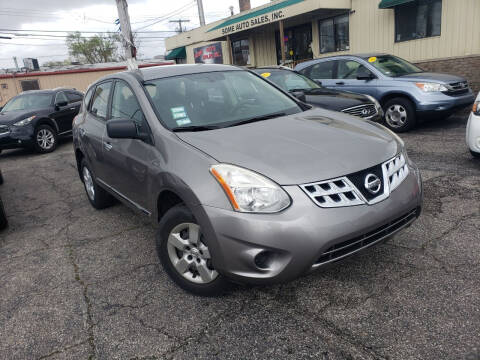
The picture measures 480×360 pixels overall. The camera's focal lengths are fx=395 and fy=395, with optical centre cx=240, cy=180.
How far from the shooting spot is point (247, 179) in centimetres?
238

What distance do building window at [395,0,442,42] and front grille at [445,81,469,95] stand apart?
17.6ft

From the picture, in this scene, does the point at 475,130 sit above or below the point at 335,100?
below

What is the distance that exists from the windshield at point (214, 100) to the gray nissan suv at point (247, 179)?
0.03 feet

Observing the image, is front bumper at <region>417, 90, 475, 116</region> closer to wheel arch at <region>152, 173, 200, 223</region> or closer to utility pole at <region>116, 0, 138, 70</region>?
wheel arch at <region>152, 173, 200, 223</region>

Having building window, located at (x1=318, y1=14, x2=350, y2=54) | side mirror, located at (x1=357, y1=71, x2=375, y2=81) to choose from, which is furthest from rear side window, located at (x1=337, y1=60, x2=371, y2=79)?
building window, located at (x1=318, y1=14, x2=350, y2=54)

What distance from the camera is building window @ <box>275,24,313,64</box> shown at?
1688 centimetres

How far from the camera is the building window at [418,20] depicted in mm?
12258

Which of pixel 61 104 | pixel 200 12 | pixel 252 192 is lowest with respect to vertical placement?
pixel 252 192

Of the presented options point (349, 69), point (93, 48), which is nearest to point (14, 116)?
point (349, 69)

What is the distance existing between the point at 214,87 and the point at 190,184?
1404 millimetres

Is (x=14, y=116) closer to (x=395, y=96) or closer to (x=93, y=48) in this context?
(x=395, y=96)

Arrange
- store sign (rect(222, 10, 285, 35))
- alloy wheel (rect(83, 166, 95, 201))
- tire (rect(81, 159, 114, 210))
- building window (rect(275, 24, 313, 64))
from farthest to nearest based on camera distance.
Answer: building window (rect(275, 24, 313, 64)) < store sign (rect(222, 10, 285, 35)) < alloy wheel (rect(83, 166, 95, 201)) < tire (rect(81, 159, 114, 210))

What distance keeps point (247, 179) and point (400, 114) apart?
6.55 m

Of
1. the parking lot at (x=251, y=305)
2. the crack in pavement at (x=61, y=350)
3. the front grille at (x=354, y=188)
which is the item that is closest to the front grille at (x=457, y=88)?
the parking lot at (x=251, y=305)
